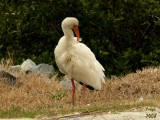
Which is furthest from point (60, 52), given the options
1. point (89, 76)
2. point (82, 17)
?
point (82, 17)

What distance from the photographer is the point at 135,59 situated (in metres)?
12.5

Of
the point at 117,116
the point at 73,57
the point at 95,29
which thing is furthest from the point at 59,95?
the point at 95,29

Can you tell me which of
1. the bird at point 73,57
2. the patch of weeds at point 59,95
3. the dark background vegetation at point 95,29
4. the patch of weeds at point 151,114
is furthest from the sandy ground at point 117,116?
the dark background vegetation at point 95,29

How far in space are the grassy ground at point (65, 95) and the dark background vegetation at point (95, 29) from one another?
1.81 metres

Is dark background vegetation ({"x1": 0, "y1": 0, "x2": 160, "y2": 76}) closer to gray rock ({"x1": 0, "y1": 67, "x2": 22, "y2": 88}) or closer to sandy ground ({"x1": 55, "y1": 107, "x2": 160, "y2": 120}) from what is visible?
gray rock ({"x1": 0, "y1": 67, "x2": 22, "y2": 88})

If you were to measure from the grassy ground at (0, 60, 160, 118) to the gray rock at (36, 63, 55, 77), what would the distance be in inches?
23.4

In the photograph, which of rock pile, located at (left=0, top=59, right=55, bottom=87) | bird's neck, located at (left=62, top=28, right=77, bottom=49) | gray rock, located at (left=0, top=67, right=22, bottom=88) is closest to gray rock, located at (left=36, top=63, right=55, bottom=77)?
rock pile, located at (left=0, top=59, right=55, bottom=87)

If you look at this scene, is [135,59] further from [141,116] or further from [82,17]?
[141,116]

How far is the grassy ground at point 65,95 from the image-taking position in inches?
329

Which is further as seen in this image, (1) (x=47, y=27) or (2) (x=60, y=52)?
(1) (x=47, y=27)

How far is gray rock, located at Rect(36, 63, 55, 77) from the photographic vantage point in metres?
11.6

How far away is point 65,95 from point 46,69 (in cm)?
258

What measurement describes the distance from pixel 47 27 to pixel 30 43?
3.08 feet

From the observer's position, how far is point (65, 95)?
31.6ft
